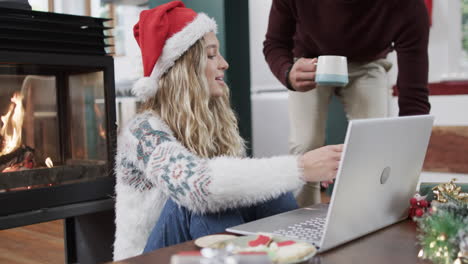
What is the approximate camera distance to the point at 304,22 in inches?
79.7

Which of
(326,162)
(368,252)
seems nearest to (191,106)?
(326,162)

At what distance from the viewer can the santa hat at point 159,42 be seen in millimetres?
1403

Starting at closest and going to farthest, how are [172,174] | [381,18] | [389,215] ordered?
[389,215]
[172,174]
[381,18]

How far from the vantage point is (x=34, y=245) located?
8.05ft

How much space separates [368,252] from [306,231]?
12 centimetres

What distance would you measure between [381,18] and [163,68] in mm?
941

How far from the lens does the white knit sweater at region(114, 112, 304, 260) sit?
1069 mm

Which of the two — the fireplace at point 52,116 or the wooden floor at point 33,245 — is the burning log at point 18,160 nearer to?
the fireplace at point 52,116

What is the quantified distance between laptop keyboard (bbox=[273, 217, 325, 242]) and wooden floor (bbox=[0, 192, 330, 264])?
154cm

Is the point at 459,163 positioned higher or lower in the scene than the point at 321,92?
lower

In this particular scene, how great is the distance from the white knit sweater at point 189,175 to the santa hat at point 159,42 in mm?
171

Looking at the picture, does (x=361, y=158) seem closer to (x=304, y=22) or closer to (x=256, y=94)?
(x=304, y=22)

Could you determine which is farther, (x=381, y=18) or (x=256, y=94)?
(x=256, y=94)

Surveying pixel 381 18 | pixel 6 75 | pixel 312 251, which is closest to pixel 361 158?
pixel 312 251
